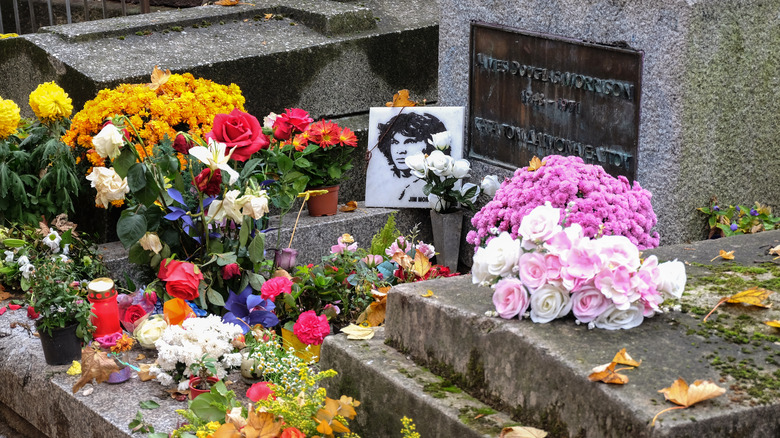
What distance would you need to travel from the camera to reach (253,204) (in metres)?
3.18

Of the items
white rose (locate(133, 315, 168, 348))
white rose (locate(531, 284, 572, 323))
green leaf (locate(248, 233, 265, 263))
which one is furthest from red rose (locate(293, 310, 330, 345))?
white rose (locate(531, 284, 572, 323))

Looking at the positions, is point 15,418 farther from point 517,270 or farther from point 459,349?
point 517,270

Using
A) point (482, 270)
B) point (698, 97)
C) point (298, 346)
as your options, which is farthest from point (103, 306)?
point (698, 97)

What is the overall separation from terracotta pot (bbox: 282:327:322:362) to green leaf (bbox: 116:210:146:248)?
2.15 ft

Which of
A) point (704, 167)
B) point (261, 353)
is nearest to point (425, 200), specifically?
point (704, 167)

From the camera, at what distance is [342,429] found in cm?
219

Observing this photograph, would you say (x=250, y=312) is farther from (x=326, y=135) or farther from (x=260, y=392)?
(x=326, y=135)

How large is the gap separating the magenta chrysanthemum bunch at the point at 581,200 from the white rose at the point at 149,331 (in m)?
1.31

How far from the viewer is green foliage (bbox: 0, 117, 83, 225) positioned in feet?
13.4

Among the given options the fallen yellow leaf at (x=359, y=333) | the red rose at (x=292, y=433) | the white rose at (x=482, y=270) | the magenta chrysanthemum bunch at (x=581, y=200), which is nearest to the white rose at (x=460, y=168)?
the magenta chrysanthemum bunch at (x=581, y=200)

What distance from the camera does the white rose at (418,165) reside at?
4.56 m

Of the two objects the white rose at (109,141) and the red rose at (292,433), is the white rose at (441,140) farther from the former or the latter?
the red rose at (292,433)

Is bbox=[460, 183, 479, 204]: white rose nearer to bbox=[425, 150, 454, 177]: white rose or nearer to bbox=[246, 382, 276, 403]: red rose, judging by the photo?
bbox=[425, 150, 454, 177]: white rose

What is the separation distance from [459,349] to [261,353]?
3.03ft
